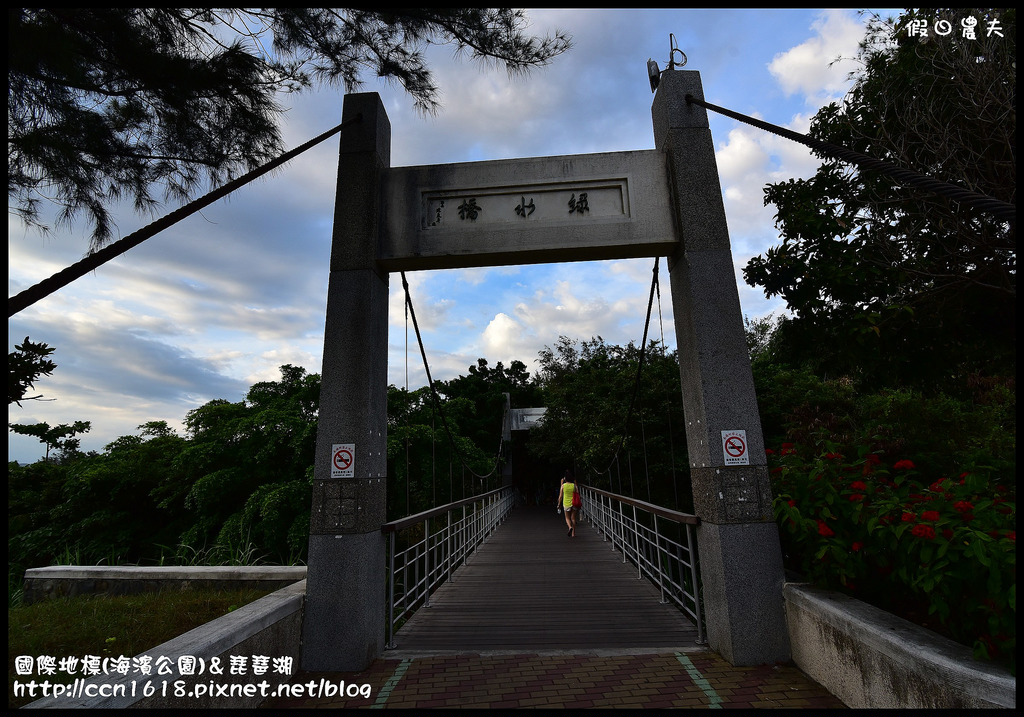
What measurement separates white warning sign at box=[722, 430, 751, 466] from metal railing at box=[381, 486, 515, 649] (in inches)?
82.8

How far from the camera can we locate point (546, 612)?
4070 mm

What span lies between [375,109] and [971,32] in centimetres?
409

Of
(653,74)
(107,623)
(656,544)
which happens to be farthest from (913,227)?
(107,623)

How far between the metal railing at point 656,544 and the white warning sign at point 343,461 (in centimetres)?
211

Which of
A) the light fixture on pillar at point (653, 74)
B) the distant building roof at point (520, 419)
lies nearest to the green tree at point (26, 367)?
the light fixture on pillar at point (653, 74)

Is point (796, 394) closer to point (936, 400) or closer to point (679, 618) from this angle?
point (936, 400)

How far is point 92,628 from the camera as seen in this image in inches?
109

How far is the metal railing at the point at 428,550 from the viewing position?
3.47 meters

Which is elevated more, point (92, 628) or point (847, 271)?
point (847, 271)

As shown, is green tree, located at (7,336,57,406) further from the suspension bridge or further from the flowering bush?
the flowering bush

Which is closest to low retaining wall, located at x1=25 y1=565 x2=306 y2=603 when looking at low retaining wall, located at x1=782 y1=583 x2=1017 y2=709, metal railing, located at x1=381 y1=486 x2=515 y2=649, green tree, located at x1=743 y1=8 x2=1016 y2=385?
metal railing, located at x1=381 y1=486 x2=515 y2=649

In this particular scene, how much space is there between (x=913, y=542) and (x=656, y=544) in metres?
2.76

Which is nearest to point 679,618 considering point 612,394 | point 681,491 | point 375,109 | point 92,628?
point 92,628

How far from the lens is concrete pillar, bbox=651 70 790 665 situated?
2.87 m
